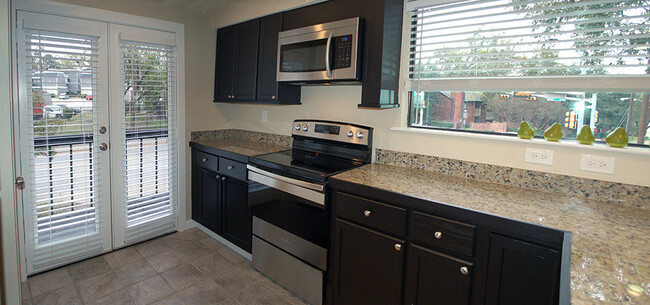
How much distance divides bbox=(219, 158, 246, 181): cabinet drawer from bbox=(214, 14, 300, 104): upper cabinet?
610mm

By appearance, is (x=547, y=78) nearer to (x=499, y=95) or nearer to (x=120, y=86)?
(x=499, y=95)

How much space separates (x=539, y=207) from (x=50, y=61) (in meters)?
3.36

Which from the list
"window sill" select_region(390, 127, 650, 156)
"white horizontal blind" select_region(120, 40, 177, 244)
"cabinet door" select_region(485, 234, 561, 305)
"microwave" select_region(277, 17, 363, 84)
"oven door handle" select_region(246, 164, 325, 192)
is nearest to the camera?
"cabinet door" select_region(485, 234, 561, 305)

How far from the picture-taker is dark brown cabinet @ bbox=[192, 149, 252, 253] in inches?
112

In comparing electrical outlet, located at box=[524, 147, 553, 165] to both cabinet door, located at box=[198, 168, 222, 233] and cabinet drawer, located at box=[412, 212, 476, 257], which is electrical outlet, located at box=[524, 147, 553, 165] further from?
cabinet door, located at box=[198, 168, 222, 233]

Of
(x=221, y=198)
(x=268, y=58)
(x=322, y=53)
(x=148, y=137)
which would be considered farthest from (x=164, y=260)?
(x=322, y=53)

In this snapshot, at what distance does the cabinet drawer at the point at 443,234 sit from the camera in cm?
153

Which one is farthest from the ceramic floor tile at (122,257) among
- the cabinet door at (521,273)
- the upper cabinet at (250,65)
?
the cabinet door at (521,273)

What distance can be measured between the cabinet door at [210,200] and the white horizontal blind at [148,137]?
13.4 inches

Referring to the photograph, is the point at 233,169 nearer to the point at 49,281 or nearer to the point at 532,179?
the point at 49,281

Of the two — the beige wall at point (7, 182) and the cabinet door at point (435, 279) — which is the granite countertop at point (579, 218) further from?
the beige wall at point (7, 182)

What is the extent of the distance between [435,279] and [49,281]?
2816 mm

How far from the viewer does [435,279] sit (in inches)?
65.2

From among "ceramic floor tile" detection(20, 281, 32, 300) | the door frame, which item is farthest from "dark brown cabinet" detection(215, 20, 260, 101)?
"ceramic floor tile" detection(20, 281, 32, 300)
